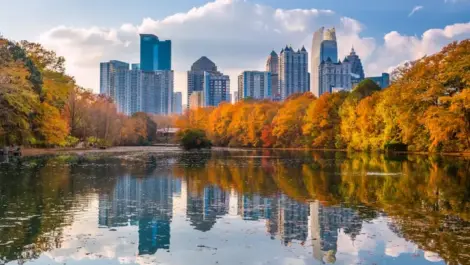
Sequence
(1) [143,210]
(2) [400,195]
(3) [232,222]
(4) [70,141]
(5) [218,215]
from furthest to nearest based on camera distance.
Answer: (4) [70,141] < (2) [400,195] < (1) [143,210] < (5) [218,215] < (3) [232,222]

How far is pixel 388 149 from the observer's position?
213ft

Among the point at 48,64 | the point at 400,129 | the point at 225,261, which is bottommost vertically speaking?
the point at 225,261

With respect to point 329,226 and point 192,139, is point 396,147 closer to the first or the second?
point 192,139

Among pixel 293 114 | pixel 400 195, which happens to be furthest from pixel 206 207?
pixel 293 114

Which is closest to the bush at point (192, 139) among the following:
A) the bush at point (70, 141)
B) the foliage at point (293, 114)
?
the foliage at point (293, 114)

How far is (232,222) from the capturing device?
14.2 metres

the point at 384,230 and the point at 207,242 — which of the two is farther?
the point at 384,230

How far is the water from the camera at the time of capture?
1059cm

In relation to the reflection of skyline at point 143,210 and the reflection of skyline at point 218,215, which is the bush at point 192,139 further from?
the reflection of skyline at point 218,215

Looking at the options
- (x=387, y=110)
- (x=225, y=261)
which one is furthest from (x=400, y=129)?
(x=225, y=261)

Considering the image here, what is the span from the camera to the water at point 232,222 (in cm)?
1059

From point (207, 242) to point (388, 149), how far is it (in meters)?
56.8

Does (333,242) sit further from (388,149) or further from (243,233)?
(388,149)

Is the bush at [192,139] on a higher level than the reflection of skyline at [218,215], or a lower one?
higher
